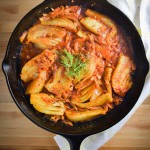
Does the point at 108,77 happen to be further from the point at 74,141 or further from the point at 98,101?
the point at 74,141

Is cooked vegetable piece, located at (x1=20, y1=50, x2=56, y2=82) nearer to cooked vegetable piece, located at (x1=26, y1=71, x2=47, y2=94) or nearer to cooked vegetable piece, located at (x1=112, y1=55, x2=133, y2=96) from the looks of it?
cooked vegetable piece, located at (x1=26, y1=71, x2=47, y2=94)

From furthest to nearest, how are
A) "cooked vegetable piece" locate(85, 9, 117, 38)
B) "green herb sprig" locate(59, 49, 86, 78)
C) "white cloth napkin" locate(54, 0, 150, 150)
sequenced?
"white cloth napkin" locate(54, 0, 150, 150) → "cooked vegetable piece" locate(85, 9, 117, 38) → "green herb sprig" locate(59, 49, 86, 78)

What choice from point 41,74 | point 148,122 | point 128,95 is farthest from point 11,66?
point 148,122

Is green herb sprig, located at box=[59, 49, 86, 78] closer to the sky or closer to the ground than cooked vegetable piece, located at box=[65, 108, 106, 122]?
closer to the sky

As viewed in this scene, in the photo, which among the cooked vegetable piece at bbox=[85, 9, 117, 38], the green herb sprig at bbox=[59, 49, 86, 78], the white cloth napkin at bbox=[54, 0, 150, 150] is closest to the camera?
the green herb sprig at bbox=[59, 49, 86, 78]

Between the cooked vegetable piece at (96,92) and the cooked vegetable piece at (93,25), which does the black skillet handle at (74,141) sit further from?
the cooked vegetable piece at (93,25)

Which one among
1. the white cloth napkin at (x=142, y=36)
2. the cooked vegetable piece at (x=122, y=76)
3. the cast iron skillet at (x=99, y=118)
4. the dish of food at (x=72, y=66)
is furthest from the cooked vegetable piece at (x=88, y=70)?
the white cloth napkin at (x=142, y=36)

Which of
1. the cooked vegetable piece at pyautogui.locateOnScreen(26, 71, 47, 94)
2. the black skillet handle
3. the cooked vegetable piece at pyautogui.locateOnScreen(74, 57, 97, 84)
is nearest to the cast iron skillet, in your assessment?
the black skillet handle
